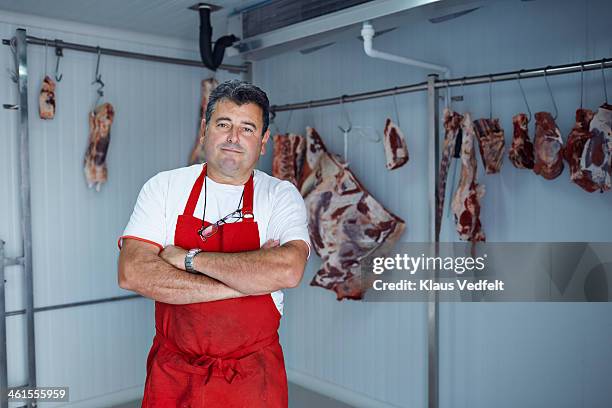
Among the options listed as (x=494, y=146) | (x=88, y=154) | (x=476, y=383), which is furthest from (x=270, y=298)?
(x=88, y=154)

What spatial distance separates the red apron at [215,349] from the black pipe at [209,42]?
1.99m

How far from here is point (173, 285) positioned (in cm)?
207

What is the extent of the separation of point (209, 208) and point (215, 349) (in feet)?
1.72

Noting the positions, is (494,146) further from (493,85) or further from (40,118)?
(40,118)

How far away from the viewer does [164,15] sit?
392 centimetres

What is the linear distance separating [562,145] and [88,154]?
2948mm

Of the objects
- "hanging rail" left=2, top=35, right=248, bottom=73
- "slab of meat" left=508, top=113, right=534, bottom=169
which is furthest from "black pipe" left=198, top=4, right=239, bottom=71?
"slab of meat" left=508, top=113, right=534, bottom=169

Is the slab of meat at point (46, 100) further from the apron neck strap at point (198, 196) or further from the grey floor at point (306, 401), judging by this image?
the grey floor at point (306, 401)

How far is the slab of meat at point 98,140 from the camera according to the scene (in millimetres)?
3984

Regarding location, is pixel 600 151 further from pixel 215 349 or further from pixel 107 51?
pixel 107 51

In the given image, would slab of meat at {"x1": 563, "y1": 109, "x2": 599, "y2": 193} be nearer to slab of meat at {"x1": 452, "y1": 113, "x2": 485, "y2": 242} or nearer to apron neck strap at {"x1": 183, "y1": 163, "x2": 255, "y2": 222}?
slab of meat at {"x1": 452, "y1": 113, "x2": 485, "y2": 242}

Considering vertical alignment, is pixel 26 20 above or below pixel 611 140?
above

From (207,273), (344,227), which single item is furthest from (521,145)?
(207,273)

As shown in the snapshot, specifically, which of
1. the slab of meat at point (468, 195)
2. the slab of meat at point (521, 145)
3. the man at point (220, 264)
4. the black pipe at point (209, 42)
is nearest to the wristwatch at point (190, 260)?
the man at point (220, 264)
